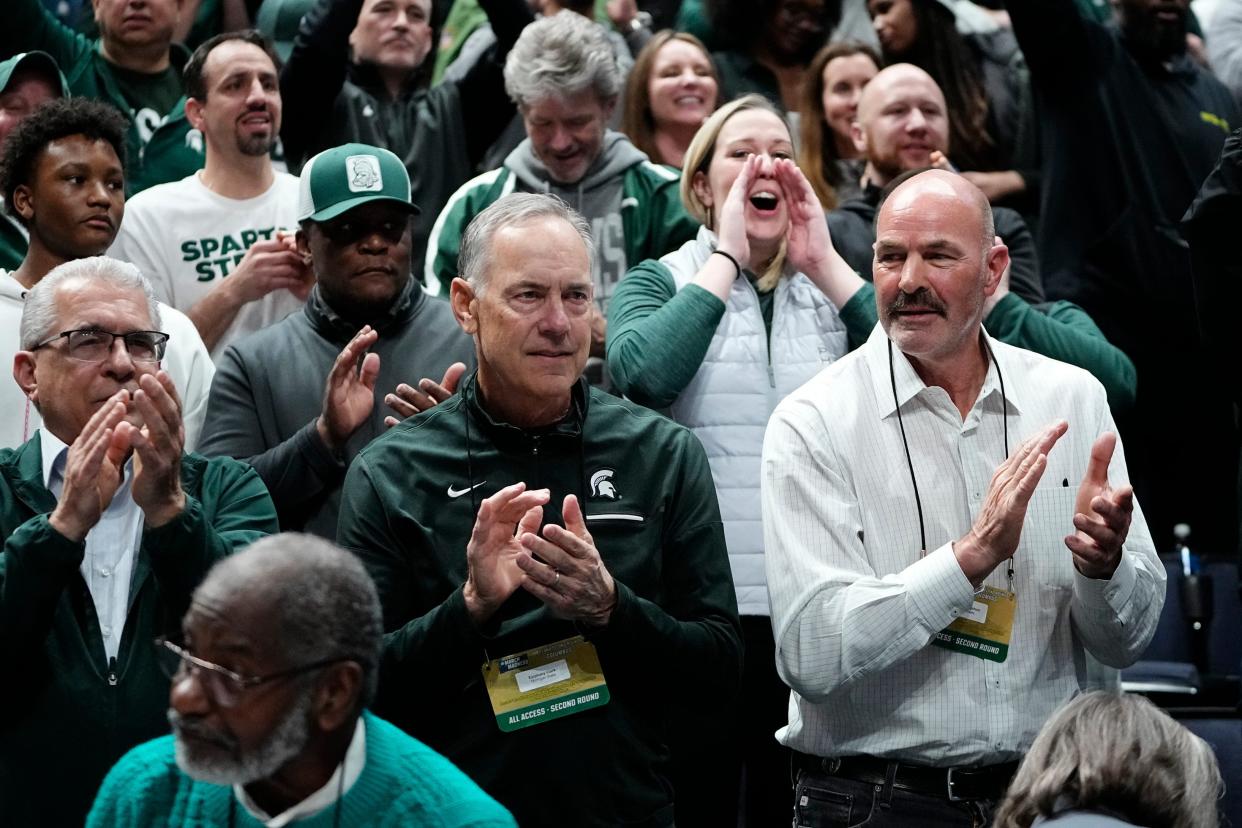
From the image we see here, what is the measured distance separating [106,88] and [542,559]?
147 inches

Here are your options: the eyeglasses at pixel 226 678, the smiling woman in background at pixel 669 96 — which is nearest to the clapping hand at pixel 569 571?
the eyeglasses at pixel 226 678

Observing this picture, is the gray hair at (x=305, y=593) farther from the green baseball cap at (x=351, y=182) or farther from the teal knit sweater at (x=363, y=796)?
the green baseball cap at (x=351, y=182)

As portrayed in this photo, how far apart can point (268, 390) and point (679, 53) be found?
228 centimetres

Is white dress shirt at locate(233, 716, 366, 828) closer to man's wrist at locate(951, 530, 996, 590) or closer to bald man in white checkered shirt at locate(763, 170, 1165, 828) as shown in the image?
bald man in white checkered shirt at locate(763, 170, 1165, 828)

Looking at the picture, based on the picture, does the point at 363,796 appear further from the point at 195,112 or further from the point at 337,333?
the point at 195,112

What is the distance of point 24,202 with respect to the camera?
15.5 feet

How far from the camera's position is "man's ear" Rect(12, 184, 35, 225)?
4.72m

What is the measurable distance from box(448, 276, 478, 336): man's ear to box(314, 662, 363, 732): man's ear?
1.12m

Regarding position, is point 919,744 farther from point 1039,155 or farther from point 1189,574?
point 1039,155

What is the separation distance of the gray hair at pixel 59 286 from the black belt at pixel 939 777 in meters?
1.77

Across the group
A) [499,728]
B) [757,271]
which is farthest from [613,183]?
[499,728]

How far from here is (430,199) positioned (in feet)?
19.8

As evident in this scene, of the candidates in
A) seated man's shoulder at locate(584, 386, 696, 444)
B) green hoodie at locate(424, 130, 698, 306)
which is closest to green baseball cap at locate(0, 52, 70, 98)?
green hoodie at locate(424, 130, 698, 306)

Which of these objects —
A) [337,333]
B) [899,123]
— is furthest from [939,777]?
[899,123]
